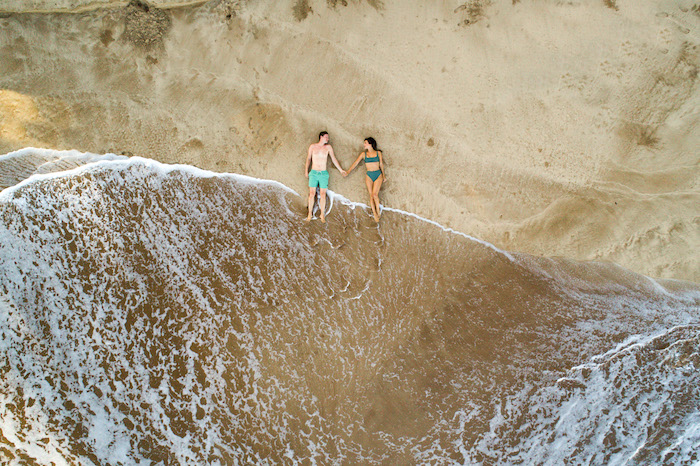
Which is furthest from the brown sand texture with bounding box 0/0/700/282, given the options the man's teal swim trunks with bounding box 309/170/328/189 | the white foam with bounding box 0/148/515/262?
the man's teal swim trunks with bounding box 309/170/328/189

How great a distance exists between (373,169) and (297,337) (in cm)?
196

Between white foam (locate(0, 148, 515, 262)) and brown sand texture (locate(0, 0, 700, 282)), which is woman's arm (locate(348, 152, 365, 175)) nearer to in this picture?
brown sand texture (locate(0, 0, 700, 282))

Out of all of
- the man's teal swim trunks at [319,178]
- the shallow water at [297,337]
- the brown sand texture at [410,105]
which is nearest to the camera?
the shallow water at [297,337]

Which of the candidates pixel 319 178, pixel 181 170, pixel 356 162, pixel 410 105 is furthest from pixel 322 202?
pixel 181 170

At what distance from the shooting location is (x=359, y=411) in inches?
151

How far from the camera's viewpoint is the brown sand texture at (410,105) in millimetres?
3947

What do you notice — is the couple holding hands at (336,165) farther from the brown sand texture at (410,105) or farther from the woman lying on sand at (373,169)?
the brown sand texture at (410,105)

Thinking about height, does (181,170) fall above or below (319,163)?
below

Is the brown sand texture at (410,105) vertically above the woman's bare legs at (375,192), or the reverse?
the brown sand texture at (410,105)

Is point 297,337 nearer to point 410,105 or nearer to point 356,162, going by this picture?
point 356,162

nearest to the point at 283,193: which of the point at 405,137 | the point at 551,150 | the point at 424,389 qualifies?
the point at 405,137

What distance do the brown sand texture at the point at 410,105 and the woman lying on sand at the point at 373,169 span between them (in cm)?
13

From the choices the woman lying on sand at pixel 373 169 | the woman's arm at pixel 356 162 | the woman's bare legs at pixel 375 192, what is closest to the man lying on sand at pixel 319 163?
the woman's arm at pixel 356 162

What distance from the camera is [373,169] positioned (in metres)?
4.04
